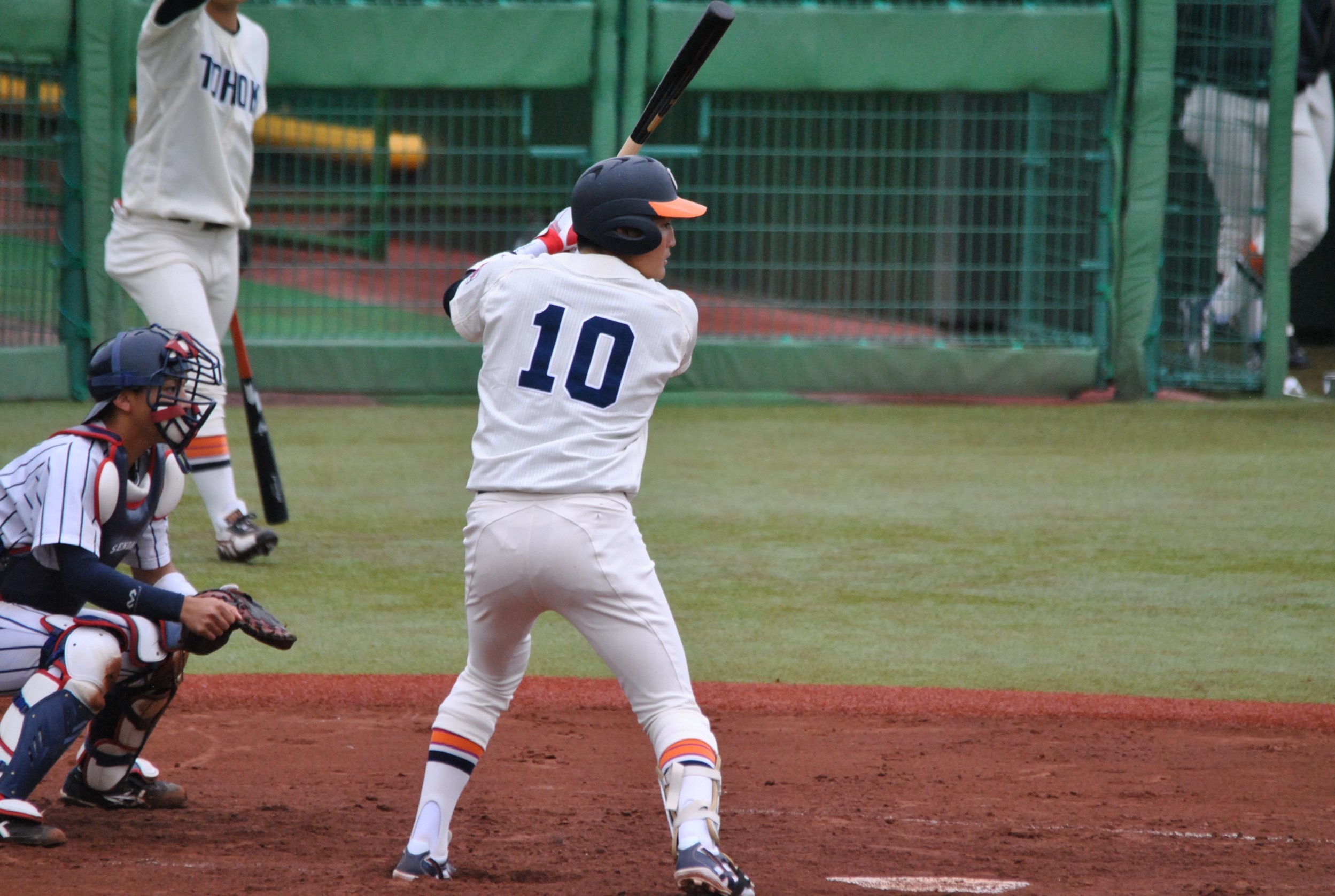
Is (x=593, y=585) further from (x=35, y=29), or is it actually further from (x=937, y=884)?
(x=35, y=29)

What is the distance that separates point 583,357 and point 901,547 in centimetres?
390

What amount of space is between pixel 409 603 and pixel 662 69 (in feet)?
18.8

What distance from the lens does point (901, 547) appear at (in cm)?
689

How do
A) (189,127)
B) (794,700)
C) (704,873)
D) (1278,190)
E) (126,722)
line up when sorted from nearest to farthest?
(704,873) → (126,722) → (794,700) → (189,127) → (1278,190)

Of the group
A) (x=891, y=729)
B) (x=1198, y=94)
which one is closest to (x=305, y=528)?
(x=891, y=729)

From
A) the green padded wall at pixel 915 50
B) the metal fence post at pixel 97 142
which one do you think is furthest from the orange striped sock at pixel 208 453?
the green padded wall at pixel 915 50

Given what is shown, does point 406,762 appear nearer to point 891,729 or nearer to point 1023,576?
point 891,729

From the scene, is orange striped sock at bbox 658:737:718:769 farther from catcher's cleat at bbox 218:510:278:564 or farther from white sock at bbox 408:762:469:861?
catcher's cleat at bbox 218:510:278:564

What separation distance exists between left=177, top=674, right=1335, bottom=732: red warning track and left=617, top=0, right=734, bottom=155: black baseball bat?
176 cm

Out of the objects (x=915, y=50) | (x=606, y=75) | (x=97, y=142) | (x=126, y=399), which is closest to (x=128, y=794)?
(x=126, y=399)

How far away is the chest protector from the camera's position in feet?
11.5

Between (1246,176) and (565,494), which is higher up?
(1246,176)

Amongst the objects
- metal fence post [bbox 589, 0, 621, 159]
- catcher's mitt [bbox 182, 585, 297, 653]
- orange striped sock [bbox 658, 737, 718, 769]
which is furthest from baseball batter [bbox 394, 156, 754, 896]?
metal fence post [bbox 589, 0, 621, 159]

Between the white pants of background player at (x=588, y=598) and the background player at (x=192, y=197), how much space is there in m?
3.19
